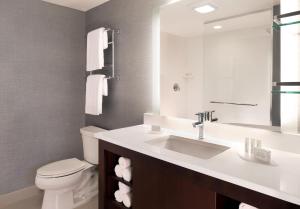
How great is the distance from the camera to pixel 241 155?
115cm

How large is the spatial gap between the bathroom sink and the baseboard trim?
1738 mm

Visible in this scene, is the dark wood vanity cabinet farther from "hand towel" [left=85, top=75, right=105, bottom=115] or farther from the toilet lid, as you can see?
"hand towel" [left=85, top=75, right=105, bottom=115]

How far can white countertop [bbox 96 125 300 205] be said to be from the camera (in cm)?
80

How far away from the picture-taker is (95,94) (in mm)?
2256

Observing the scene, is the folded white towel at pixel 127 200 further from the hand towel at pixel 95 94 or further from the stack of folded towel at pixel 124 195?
the hand towel at pixel 95 94

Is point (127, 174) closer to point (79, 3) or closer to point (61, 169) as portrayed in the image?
point (61, 169)

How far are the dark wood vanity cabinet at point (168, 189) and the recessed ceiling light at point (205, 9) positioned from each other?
1.15m

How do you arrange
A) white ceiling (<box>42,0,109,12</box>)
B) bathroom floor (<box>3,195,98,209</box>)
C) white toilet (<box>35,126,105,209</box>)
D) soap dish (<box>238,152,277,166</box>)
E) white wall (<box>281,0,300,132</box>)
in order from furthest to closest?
1. white ceiling (<box>42,0,109,12</box>)
2. bathroom floor (<box>3,195,98,209</box>)
3. white toilet (<box>35,126,105,209</box>)
4. white wall (<box>281,0,300,132</box>)
5. soap dish (<box>238,152,277,166</box>)

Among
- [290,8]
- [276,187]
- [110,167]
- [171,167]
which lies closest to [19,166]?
[110,167]

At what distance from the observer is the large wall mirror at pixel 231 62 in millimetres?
1277

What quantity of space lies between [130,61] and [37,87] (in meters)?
1.11

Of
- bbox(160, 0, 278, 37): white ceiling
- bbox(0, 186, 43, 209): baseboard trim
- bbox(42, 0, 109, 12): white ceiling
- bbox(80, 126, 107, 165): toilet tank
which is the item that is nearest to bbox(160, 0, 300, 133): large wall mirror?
bbox(160, 0, 278, 37): white ceiling

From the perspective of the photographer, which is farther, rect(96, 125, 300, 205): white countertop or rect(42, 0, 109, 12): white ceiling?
rect(42, 0, 109, 12): white ceiling

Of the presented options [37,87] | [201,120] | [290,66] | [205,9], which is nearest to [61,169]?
[37,87]
